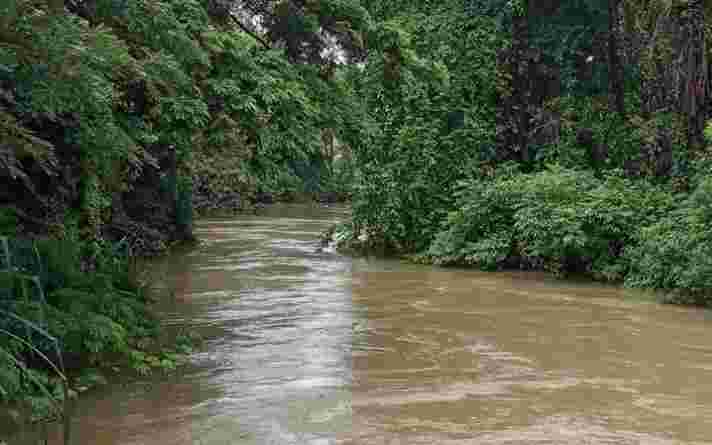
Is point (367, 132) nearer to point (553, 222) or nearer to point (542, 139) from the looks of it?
point (553, 222)

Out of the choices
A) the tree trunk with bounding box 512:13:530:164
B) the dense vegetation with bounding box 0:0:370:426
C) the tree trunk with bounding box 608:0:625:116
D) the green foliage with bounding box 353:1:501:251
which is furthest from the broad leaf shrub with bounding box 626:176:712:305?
the dense vegetation with bounding box 0:0:370:426

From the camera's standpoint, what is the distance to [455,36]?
18625mm

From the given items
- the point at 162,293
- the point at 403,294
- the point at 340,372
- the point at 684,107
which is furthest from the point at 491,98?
the point at 340,372

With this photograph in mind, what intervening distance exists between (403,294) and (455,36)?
303 inches

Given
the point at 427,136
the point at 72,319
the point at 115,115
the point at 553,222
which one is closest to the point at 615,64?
the point at 427,136

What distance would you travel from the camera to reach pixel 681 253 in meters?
12.7

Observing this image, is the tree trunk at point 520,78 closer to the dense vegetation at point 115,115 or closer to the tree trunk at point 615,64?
the tree trunk at point 615,64

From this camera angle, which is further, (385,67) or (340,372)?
(385,67)

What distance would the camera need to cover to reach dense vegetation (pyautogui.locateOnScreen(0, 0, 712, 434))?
21.7 ft

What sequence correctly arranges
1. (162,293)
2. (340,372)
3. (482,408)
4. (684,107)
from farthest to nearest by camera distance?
1. (684,107)
2. (162,293)
3. (340,372)
4. (482,408)

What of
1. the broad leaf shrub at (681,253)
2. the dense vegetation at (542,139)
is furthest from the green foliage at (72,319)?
the broad leaf shrub at (681,253)

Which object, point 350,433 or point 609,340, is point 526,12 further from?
point 350,433

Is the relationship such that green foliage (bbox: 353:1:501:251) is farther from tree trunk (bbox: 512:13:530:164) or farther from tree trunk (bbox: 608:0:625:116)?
tree trunk (bbox: 608:0:625:116)

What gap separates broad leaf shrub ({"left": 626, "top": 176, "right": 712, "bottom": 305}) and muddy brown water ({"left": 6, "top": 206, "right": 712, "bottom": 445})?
527 millimetres
